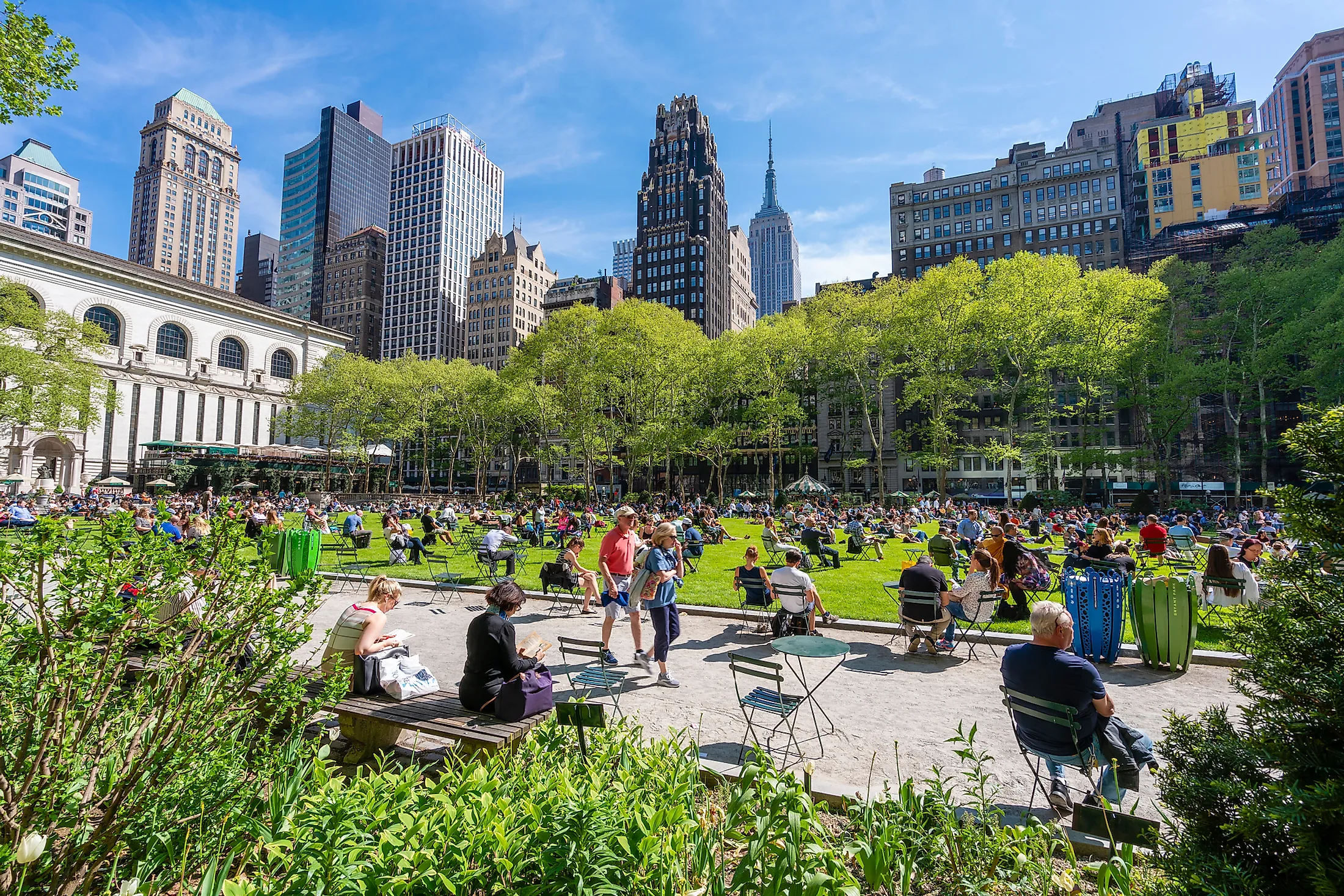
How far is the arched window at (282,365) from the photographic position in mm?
75812

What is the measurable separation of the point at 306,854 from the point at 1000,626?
394 inches

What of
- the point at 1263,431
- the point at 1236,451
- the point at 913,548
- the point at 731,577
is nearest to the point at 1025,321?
the point at 1236,451

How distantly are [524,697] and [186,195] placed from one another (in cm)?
19449

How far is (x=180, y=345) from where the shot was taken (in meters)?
67.2

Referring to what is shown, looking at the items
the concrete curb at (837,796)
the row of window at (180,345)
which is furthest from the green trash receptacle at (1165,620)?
the row of window at (180,345)

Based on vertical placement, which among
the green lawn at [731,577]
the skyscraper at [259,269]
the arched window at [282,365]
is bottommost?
the green lawn at [731,577]

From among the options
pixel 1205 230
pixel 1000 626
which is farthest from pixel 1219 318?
pixel 1000 626

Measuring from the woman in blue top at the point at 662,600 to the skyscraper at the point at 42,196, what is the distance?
17730 cm

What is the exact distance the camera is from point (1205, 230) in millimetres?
63875

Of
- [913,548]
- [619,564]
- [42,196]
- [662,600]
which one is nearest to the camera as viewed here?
[662,600]

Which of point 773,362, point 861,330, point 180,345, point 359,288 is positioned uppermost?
point 359,288

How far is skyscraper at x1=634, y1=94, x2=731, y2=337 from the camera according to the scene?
108m

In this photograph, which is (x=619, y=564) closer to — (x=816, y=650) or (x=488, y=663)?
(x=816, y=650)

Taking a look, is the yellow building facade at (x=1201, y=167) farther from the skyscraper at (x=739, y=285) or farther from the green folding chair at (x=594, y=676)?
the green folding chair at (x=594, y=676)
